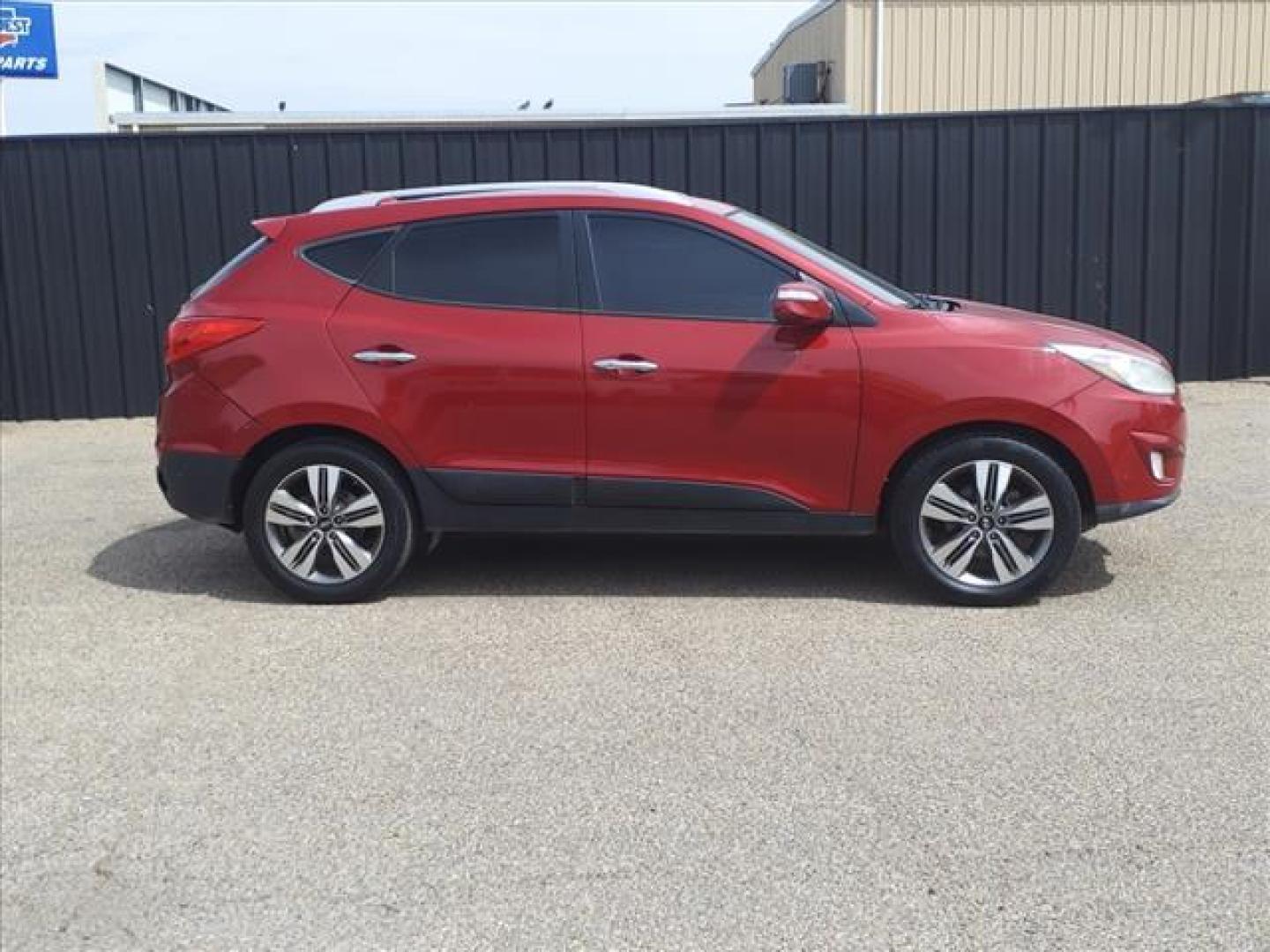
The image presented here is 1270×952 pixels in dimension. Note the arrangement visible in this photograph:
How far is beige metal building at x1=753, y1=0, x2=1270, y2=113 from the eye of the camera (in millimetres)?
19250

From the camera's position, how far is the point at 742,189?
11633mm

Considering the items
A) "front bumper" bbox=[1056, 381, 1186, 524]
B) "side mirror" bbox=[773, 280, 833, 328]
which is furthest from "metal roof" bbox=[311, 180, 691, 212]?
"front bumper" bbox=[1056, 381, 1186, 524]

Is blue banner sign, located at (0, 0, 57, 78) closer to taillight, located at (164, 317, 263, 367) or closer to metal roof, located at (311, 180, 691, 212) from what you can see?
metal roof, located at (311, 180, 691, 212)

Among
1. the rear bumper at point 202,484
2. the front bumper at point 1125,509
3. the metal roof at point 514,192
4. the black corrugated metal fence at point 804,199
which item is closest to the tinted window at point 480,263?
the metal roof at point 514,192

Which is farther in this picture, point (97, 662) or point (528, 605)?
point (528, 605)

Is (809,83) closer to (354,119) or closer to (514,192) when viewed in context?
(354,119)

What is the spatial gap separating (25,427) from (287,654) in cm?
705

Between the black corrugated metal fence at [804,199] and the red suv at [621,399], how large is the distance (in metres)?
5.37

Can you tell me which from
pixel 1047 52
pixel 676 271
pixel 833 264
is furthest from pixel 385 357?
pixel 1047 52

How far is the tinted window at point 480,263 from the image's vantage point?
6.25m

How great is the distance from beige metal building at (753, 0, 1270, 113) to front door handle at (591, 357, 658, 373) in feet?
46.4

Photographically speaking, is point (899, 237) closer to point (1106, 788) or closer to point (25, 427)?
point (25, 427)

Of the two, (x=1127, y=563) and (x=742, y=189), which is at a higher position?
(x=742, y=189)

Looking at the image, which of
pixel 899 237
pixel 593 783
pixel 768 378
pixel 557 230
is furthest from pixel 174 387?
pixel 899 237
